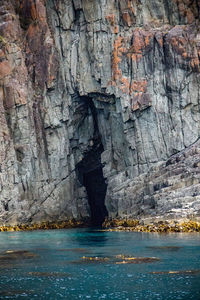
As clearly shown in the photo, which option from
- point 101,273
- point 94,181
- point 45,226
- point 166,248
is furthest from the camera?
point 94,181

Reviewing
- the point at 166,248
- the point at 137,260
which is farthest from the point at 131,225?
the point at 137,260

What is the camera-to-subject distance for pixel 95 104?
103312 millimetres

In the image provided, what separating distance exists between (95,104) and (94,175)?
19147 millimetres

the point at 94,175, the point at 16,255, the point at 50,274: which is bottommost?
the point at 50,274

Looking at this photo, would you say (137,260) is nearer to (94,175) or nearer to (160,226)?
(160,226)

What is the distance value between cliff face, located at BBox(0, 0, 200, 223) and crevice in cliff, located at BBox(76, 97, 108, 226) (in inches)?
9.7

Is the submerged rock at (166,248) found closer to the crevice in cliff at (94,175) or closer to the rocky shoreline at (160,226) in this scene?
the rocky shoreline at (160,226)

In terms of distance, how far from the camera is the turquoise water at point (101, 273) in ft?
108

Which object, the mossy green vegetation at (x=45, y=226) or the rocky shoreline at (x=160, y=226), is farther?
the mossy green vegetation at (x=45, y=226)

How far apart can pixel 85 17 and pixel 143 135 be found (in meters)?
26.4

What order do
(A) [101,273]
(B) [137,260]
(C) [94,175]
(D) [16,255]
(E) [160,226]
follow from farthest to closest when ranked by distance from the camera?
(C) [94,175] → (E) [160,226] → (D) [16,255] → (B) [137,260] → (A) [101,273]

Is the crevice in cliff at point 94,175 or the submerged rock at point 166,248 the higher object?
the crevice in cliff at point 94,175

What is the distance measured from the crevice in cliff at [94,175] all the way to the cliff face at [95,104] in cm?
25

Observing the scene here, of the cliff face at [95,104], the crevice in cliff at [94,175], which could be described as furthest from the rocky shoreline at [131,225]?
the crevice in cliff at [94,175]
